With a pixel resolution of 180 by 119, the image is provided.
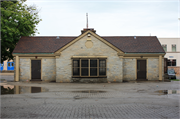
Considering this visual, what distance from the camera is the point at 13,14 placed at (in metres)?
25.5

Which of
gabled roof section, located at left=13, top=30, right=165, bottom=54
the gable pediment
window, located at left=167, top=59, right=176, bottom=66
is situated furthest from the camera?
window, located at left=167, top=59, right=176, bottom=66

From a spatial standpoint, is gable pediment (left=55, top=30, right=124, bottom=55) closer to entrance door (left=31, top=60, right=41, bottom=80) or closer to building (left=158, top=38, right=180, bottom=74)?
entrance door (left=31, top=60, right=41, bottom=80)

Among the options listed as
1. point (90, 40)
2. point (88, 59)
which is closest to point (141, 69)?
point (88, 59)

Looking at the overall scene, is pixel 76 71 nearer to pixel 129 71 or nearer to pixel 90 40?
pixel 90 40

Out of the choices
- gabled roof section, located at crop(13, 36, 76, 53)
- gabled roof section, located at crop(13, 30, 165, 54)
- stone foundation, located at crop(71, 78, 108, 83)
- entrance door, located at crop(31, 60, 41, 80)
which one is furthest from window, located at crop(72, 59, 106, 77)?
entrance door, located at crop(31, 60, 41, 80)

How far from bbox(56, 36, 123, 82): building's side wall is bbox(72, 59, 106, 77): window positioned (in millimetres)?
531

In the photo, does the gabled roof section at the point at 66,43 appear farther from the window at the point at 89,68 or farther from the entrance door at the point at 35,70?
the window at the point at 89,68

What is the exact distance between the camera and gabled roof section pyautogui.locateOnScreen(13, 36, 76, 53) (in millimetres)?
24141

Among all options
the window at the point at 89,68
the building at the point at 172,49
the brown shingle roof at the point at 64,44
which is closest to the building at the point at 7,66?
the brown shingle roof at the point at 64,44

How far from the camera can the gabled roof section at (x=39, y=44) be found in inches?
950

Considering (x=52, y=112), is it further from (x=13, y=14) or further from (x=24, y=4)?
(x=24, y=4)

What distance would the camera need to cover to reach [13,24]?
25.4 metres

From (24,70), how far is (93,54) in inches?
322

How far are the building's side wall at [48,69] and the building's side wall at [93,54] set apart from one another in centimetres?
169
